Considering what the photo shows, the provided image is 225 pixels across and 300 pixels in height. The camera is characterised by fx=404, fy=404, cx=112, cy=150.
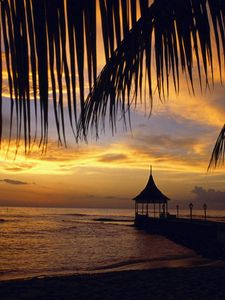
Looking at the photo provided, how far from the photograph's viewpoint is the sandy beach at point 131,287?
1141 centimetres

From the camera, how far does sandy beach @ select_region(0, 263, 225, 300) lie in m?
11.4

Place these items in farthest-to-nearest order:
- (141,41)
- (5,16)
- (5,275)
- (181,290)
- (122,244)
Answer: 1. (122,244)
2. (5,275)
3. (181,290)
4. (141,41)
5. (5,16)

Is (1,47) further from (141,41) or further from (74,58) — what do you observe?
(141,41)

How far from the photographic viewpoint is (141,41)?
4.64ft

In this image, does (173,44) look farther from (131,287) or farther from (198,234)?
(198,234)

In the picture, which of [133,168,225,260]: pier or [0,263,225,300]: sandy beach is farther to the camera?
[133,168,225,260]: pier

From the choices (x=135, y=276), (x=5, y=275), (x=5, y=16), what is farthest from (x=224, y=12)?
(x=5, y=275)

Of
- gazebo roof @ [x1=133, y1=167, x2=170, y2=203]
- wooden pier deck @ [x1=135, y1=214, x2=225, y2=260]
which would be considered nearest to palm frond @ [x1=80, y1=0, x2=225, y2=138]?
wooden pier deck @ [x1=135, y1=214, x2=225, y2=260]

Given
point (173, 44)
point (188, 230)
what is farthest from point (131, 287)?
point (188, 230)

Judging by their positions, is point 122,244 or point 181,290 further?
point 122,244

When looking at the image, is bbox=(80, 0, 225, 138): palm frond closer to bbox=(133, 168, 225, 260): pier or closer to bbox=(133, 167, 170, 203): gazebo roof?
bbox=(133, 168, 225, 260): pier

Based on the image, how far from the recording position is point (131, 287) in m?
13.0

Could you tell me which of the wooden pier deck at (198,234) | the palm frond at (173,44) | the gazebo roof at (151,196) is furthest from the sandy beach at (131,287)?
the gazebo roof at (151,196)

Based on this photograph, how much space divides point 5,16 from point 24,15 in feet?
0.13
